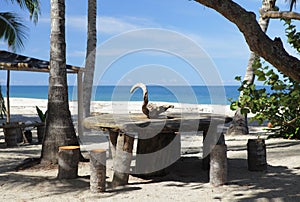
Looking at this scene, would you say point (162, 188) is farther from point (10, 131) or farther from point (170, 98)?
point (170, 98)

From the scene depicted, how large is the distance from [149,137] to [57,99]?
6.99ft

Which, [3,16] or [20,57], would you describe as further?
[3,16]

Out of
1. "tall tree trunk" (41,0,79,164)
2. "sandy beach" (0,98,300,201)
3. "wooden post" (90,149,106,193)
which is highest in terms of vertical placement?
"tall tree trunk" (41,0,79,164)

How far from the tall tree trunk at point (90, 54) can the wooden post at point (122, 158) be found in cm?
712

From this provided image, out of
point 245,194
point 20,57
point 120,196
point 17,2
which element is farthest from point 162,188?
point 17,2

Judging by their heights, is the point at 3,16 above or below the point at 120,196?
above

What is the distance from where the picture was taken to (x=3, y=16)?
42.3 feet

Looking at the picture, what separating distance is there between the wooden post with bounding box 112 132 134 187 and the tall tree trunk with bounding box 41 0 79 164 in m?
1.77

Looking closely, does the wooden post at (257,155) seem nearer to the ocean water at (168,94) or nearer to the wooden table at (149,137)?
the wooden table at (149,137)

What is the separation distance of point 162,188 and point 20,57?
6.43m

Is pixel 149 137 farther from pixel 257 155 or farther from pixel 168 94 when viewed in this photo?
pixel 168 94

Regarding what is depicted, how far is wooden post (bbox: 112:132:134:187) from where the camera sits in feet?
17.1

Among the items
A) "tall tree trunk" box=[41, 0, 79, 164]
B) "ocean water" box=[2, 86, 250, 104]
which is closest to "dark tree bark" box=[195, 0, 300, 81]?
"ocean water" box=[2, 86, 250, 104]

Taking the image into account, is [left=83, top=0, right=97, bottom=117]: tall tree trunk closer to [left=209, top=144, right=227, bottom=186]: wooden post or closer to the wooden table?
the wooden table
